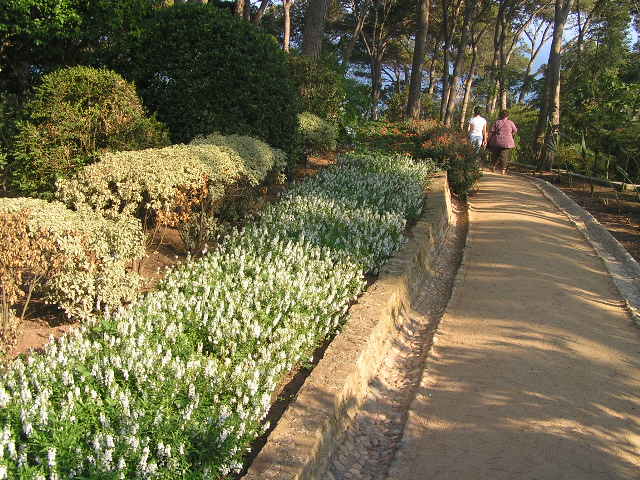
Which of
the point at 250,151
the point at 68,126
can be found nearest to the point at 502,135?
the point at 250,151

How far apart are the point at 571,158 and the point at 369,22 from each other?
694 inches

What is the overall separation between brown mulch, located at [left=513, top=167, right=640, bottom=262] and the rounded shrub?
7.00 metres

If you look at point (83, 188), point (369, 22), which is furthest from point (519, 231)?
point (369, 22)

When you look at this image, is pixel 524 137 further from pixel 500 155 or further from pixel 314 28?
pixel 314 28

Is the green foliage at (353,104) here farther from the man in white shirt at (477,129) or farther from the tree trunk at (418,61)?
the man in white shirt at (477,129)

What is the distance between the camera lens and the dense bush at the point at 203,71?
789cm

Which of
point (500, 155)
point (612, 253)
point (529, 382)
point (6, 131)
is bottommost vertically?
point (529, 382)

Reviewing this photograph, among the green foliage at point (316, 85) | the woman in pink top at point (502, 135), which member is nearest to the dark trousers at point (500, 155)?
the woman in pink top at point (502, 135)

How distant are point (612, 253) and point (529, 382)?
15.7 feet

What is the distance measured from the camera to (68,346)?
3393 mm

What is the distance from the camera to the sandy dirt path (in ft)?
10.8

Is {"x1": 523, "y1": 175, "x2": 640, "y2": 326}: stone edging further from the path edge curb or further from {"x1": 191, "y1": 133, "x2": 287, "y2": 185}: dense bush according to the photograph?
{"x1": 191, "y1": 133, "x2": 287, "y2": 185}: dense bush

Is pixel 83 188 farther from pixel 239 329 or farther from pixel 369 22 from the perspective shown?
pixel 369 22

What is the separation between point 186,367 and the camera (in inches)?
130
